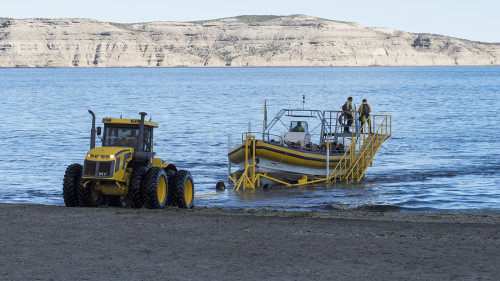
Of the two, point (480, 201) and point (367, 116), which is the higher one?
point (367, 116)

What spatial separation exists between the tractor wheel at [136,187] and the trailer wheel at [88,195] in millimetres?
827

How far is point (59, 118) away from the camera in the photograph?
2366 inches

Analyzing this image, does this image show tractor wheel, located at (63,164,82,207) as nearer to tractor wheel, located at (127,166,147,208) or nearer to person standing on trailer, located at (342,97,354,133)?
tractor wheel, located at (127,166,147,208)

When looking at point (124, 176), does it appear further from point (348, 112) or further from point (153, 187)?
point (348, 112)

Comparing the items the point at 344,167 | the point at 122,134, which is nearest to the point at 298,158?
the point at 344,167

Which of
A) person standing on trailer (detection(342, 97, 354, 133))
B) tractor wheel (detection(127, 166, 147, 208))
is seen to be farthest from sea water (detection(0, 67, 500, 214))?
tractor wheel (detection(127, 166, 147, 208))

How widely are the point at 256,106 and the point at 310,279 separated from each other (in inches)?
2729

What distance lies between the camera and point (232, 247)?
11.3m

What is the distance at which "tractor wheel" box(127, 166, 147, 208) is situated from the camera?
50.3 feet

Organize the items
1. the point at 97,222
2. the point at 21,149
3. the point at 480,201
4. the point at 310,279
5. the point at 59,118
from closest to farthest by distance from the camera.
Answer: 1. the point at 310,279
2. the point at 97,222
3. the point at 480,201
4. the point at 21,149
5. the point at 59,118

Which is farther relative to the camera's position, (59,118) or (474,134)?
(59,118)

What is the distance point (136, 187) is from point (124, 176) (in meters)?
0.33

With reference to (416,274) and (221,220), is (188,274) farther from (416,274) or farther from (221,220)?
(221,220)

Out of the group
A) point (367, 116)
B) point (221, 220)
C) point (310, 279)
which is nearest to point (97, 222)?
point (221, 220)
